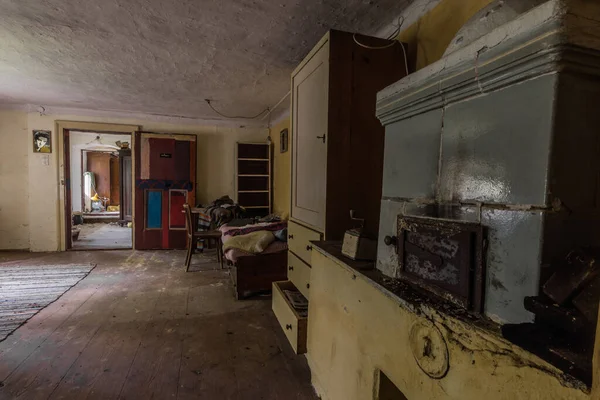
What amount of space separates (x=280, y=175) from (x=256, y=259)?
7.27 ft

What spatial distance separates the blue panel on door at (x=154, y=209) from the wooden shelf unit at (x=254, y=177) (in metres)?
1.26

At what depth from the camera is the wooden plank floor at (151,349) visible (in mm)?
1647

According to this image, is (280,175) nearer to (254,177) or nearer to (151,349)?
(254,177)

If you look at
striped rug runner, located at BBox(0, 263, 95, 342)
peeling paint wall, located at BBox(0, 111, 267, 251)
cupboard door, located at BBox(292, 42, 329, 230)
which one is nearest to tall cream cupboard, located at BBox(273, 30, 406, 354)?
cupboard door, located at BBox(292, 42, 329, 230)

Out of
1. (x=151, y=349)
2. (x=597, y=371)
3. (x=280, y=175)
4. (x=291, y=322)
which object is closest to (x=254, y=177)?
(x=280, y=175)

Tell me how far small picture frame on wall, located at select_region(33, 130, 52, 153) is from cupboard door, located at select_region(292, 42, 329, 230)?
456 cm

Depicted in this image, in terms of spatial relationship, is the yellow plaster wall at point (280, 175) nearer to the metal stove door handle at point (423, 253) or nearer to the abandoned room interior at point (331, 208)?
the abandoned room interior at point (331, 208)

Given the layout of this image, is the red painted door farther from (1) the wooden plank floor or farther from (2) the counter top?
(2) the counter top

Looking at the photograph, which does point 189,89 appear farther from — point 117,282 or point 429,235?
point 429,235

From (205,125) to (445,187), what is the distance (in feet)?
16.6

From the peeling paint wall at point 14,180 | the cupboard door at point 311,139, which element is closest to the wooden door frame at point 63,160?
the peeling paint wall at point 14,180

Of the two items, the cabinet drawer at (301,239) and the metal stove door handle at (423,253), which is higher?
the metal stove door handle at (423,253)

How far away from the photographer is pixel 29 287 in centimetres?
313

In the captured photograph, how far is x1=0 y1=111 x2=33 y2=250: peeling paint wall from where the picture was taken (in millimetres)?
4555
